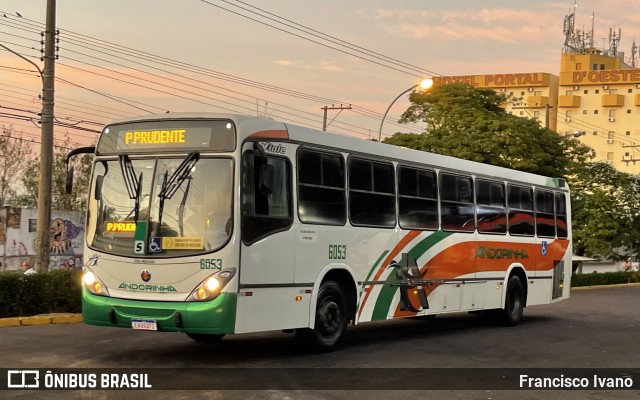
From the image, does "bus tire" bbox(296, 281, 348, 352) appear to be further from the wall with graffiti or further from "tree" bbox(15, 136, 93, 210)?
"tree" bbox(15, 136, 93, 210)

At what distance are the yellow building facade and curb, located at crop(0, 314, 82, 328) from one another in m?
111

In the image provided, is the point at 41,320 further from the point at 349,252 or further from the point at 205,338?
the point at 349,252

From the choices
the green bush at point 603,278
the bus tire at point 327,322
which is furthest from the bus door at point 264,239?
the green bush at point 603,278

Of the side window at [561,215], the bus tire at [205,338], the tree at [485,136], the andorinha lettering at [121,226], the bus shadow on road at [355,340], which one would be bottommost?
the bus shadow on road at [355,340]

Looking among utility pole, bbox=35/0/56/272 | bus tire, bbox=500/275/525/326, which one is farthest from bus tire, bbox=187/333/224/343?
utility pole, bbox=35/0/56/272

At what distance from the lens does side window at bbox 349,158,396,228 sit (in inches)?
529

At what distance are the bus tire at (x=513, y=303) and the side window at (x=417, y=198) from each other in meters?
3.78

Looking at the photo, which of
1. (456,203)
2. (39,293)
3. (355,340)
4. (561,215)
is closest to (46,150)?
(39,293)

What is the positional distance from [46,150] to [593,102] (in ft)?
390

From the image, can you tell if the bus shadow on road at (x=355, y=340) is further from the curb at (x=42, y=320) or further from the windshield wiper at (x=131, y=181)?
the curb at (x=42, y=320)

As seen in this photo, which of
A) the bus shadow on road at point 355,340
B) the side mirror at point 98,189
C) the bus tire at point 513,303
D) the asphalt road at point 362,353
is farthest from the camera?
the bus tire at point 513,303

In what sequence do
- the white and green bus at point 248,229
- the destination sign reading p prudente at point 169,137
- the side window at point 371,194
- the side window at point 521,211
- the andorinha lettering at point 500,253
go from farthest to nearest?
the side window at point 521,211 → the andorinha lettering at point 500,253 → the side window at point 371,194 → the destination sign reading p prudente at point 169,137 → the white and green bus at point 248,229

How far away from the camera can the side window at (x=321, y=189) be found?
12320 mm

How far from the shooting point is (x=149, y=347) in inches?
514
